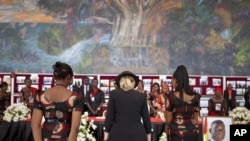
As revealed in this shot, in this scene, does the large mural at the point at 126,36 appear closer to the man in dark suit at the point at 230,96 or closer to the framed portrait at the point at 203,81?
the framed portrait at the point at 203,81

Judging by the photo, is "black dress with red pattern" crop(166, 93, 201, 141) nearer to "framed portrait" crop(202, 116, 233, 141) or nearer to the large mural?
"framed portrait" crop(202, 116, 233, 141)

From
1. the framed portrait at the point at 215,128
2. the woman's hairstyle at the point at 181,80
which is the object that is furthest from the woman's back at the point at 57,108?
the framed portrait at the point at 215,128

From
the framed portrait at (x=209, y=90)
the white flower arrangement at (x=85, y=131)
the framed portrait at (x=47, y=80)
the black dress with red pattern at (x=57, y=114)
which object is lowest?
the white flower arrangement at (x=85, y=131)

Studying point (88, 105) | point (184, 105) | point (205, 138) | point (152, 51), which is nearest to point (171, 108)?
point (184, 105)

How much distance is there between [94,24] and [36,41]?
85.5 inches

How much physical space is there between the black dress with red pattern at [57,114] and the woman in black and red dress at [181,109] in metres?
1.53

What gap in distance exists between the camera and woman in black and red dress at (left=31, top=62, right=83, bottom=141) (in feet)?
13.3

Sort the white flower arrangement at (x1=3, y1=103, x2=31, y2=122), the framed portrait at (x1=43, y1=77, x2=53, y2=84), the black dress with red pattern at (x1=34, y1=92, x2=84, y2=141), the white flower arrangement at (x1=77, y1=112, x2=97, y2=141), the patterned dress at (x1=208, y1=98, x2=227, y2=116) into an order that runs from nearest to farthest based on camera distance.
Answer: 1. the black dress with red pattern at (x1=34, y1=92, x2=84, y2=141)
2. the white flower arrangement at (x1=77, y1=112, x2=97, y2=141)
3. the white flower arrangement at (x1=3, y1=103, x2=31, y2=122)
4. the patterned dress at (x1=208, y1=98, x2=227, y2=116)
5. the framed portrait at (x1=43, y1=77, x2=53, y2=84)

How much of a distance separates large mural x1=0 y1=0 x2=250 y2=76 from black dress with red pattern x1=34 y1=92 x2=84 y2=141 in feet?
39.3

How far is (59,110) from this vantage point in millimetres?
4070

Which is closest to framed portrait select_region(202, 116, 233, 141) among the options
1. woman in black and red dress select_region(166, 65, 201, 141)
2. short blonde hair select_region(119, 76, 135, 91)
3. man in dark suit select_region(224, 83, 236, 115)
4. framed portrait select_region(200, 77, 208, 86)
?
woman in black and red dress select_region(166, 65, 201, 141)

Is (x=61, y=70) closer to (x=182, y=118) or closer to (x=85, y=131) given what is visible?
(x=182, y=118)

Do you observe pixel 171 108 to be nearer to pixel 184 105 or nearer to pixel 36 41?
pixel 184 105

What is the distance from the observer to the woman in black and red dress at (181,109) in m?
5.23
